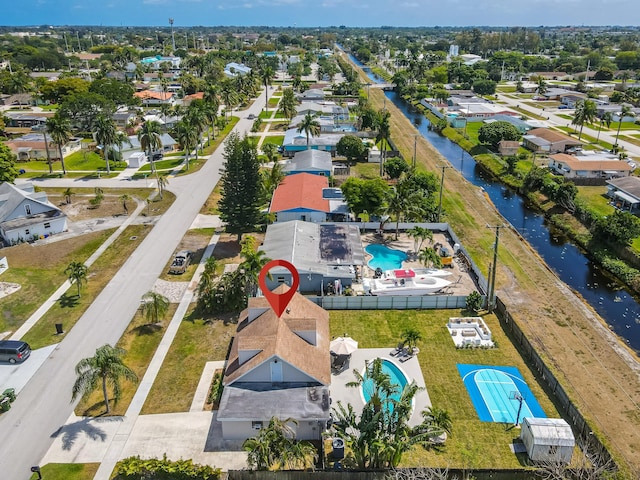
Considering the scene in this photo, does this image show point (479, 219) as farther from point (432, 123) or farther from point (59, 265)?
point (432, 123)

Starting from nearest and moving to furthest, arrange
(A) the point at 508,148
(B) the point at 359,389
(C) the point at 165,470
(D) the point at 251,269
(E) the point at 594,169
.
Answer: (C) the point at 165,470 → (B) the point at 359,389 → (D) the point at 251,269 → (E) the point at 594,169 → (A) the point at 508,148

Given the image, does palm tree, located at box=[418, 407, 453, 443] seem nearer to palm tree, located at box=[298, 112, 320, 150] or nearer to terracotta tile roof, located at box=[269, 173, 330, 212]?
terracotta tile roof, located at box=[269, 173, 330, 212]

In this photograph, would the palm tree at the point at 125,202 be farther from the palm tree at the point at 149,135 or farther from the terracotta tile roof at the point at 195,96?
the terracotta tile roof at the point at 195,96

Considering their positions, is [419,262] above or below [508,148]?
below

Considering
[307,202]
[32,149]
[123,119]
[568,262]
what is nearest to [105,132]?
[32,149]

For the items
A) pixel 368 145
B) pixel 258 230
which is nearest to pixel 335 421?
pixel 258 230

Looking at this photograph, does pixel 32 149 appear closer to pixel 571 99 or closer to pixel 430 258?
pixel 430 258
